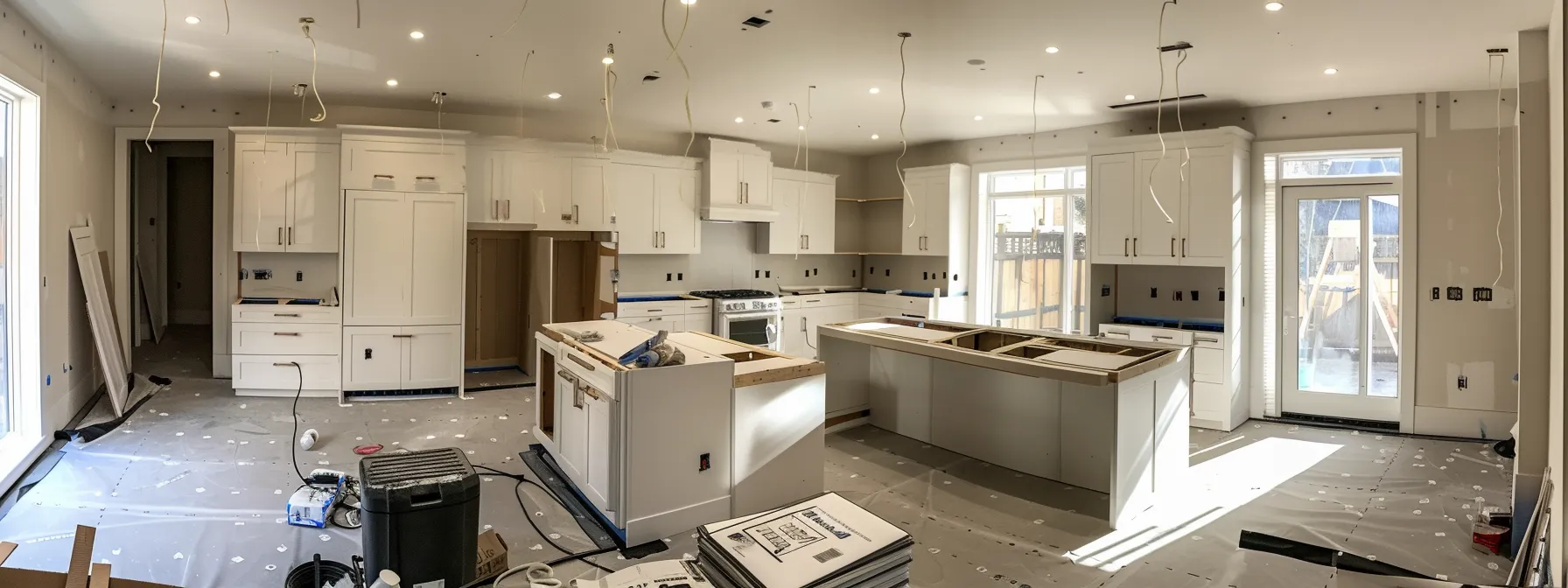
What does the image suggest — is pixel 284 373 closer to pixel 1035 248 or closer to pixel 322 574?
pixel 322 574

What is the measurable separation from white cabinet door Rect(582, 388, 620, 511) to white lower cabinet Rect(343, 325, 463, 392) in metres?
3.07

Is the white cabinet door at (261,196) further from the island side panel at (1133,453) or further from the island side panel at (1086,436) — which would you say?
the island side panel at (1133,453)

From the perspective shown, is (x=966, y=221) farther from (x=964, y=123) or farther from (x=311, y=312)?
(x=311, y=312)

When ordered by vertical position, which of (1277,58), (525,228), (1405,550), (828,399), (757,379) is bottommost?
(1405,550)

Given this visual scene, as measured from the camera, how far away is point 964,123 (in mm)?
6855

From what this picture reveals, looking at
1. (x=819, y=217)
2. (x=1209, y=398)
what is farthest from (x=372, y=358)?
(x=1209, y=398)

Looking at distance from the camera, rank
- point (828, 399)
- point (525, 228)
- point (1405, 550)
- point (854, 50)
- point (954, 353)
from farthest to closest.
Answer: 1. point (525, 228)
2. point (828, 399)
3. point (854, 50)
4. point (954, 353)
5. point (1405, 550)

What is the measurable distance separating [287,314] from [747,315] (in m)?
3.78

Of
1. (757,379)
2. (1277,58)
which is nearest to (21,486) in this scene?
(757,379)

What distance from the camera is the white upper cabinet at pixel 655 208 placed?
6.91m

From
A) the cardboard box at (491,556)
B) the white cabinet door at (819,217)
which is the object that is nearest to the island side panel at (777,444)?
the cardboard box at (491,556)

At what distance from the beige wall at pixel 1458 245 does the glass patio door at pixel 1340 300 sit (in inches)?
7.4

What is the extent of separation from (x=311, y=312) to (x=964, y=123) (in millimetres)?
5643

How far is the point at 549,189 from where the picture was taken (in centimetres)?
656
